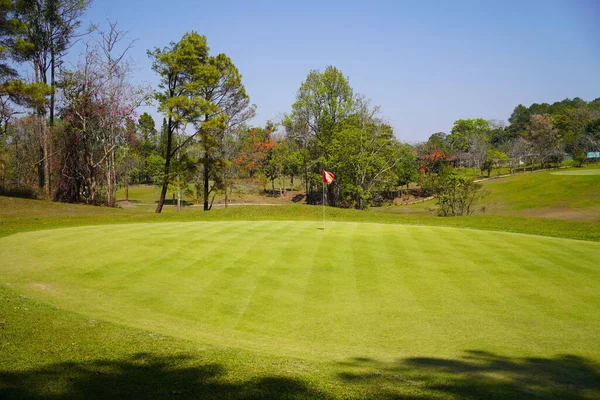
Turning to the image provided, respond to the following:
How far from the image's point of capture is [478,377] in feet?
19.0

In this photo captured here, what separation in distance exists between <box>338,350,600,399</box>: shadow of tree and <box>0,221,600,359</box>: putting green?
539mm

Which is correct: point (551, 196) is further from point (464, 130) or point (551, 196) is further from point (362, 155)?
point (464, 130)

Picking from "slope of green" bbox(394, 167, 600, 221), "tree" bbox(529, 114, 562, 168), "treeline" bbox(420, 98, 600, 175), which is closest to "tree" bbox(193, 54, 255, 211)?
"slope of green" bbox(394, 167, 600, 221)

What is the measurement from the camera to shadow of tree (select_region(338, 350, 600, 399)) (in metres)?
5.04

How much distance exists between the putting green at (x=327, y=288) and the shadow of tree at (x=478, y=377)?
1.77 ft

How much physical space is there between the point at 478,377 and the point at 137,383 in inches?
174

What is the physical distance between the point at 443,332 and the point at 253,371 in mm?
4471

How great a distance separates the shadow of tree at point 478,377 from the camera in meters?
5.04

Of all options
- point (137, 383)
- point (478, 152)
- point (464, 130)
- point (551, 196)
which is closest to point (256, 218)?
point (137, 383)

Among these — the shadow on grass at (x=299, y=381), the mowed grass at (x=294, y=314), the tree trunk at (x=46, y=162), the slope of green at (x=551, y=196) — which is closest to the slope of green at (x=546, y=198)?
the slope of green at (x=551, y=196)

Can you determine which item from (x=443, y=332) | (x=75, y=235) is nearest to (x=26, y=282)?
(x=75, y=235)

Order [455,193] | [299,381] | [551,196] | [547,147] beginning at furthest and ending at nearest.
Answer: [547,147]
[551,196]
[455,193]
[299,381]

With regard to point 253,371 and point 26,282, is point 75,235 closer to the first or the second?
point 26,282

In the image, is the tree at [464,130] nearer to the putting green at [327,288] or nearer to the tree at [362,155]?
the tree at [362,155]
